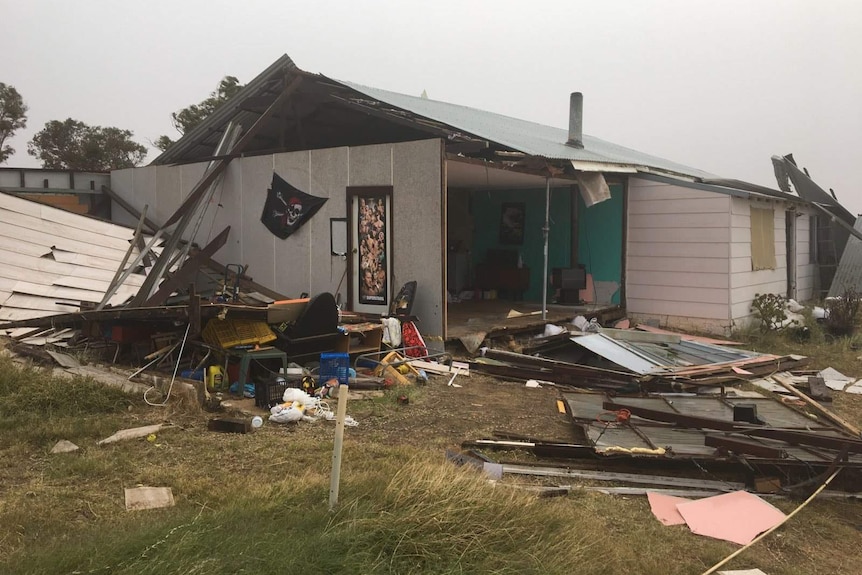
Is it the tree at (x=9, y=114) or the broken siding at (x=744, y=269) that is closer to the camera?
the broken siding at (x=744, y=269)

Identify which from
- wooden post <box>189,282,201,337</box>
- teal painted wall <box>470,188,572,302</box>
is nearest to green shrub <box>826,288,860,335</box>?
teal painted wall <box>470,188,572,302</box>

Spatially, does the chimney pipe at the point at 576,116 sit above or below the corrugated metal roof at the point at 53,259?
above

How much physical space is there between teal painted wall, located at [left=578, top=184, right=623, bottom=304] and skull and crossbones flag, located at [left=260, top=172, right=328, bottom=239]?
5426mm

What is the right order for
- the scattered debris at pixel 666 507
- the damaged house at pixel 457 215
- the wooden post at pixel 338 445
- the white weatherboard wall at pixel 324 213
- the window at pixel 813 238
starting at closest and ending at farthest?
1. the wooden post at pixel 338 445
2. the scattered debris at pixel 666 507
3. the white weatherboard wall at pixel 324 213
4. the damaged house at pixel 457 215
5. the window at pixel 813 238

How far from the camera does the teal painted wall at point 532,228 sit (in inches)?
507

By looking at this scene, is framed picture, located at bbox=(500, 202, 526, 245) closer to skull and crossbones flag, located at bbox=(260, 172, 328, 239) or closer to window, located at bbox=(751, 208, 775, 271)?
window, located at bbox=(751, 208, 775, 271)

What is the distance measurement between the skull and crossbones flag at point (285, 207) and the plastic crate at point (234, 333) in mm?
3518

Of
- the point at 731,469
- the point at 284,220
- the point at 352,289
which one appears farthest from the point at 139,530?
the point at 284,220

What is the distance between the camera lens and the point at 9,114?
108 ft

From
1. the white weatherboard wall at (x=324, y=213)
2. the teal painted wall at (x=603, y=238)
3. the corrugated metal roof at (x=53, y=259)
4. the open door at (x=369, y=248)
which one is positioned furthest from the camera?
the teal painted wall at (x=603, y=238)

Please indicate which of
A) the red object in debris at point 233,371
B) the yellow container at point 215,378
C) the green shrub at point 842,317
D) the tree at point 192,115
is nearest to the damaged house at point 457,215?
the green shrub at point 842,317

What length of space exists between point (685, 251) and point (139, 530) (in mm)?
10293

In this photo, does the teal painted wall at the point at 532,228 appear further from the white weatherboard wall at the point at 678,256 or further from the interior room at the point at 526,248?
the white weatherboard wall at the point at 678,256

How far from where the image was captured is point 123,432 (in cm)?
515
